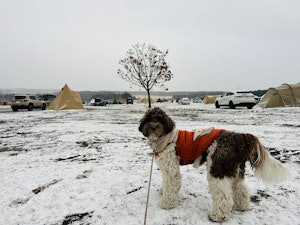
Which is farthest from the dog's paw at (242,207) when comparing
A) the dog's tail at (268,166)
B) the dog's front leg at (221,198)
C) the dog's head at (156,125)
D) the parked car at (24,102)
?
the parked car at (24,102)

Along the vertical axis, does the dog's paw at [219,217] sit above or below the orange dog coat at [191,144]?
below

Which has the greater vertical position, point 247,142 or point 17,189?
point 247,142

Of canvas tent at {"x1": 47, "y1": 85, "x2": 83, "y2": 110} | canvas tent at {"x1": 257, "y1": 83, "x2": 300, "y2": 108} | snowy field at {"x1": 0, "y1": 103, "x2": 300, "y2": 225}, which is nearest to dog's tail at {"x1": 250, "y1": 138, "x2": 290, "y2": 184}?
snowy field at {"x1": 0, "y1": 103, "x2": 300, "y2": 225}

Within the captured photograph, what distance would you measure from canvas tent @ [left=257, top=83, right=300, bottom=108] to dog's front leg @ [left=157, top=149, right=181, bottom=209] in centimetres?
2524

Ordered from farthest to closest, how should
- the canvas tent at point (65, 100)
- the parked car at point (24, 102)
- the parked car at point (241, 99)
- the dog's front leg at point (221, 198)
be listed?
the canvas tent at point (65, 100) → the parked car at point (24, 102) → the parked car at point (241, 99) → the dog's front leg at point (221, 198)

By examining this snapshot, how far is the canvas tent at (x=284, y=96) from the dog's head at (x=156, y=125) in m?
25.3

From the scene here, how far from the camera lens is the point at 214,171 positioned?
11.0 feet

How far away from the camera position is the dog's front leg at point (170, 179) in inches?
150

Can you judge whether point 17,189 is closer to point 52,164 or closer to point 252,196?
point 52,164

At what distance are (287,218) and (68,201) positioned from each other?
10.8ft

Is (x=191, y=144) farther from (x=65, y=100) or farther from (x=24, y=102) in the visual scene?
(x=24, y=102)

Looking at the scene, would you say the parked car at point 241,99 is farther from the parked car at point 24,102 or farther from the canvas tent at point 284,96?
the parked car at point 24,102

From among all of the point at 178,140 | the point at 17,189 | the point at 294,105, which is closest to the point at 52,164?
the point at 17,189

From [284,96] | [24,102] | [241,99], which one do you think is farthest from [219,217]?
[24,102]
